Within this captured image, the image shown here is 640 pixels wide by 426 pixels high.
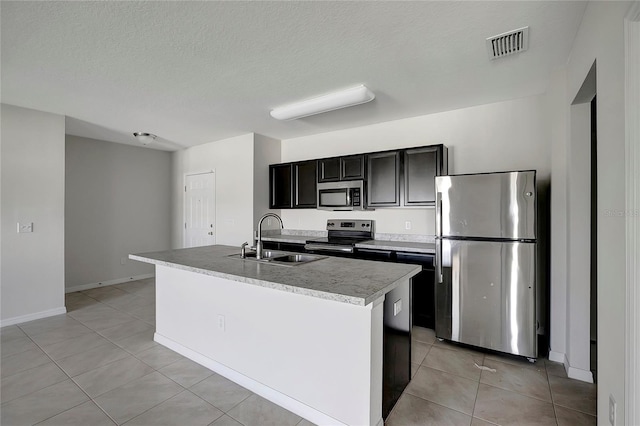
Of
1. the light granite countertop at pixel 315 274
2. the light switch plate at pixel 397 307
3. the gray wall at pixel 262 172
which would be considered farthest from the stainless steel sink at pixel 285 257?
the gray wall at pixel 262 172

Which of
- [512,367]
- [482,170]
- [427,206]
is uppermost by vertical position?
[482,170]

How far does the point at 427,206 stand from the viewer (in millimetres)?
3375

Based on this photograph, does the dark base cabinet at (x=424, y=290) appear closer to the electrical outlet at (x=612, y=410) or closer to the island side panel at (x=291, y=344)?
the island side panel at (x=291, y=344)

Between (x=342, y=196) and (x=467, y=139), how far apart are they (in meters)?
1.68

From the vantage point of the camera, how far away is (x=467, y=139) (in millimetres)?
3412

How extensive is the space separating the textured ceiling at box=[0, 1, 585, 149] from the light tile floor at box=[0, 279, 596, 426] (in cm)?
→ 251

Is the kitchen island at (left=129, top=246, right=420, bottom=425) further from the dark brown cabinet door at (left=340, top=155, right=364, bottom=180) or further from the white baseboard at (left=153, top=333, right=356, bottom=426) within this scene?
the dark brown cabinet door at (left=340, top=155, right=364, bottom=180)

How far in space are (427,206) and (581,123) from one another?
4.97 ft

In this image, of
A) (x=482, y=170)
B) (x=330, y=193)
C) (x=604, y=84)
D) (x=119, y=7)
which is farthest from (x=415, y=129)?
(x=119, y=7)

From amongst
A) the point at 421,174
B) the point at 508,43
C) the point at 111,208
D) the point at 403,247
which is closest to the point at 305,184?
the point at 421,174

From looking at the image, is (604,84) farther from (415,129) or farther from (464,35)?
(415,129)

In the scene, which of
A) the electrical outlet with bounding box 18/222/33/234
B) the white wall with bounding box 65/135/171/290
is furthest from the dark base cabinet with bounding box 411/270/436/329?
the white wall with bounding box 65/135/171/290

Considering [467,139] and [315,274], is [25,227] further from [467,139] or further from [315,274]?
[467,139]

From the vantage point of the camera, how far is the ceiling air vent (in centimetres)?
198
